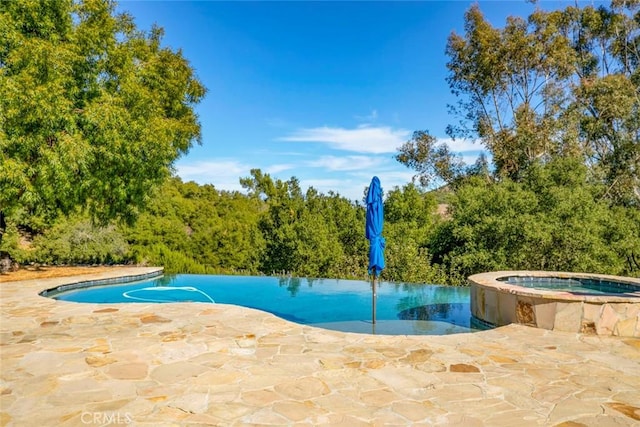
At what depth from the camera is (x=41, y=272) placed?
1180 centimetres

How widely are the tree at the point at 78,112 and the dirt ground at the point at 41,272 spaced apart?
1.69 metres

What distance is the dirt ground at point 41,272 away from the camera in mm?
10748

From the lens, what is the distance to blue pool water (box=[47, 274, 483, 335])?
7.07 metres

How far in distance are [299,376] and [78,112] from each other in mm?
9744

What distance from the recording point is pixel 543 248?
13.0 meters

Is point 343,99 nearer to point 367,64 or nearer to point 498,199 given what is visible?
point 367,64

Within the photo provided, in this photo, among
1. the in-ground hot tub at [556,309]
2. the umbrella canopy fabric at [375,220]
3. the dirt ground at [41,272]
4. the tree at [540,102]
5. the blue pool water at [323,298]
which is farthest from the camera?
the tree at [540,102]

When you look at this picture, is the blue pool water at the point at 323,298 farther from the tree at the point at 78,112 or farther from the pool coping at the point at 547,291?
the tree at the point at 78,112

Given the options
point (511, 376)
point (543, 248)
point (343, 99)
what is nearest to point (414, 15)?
point (343, 99)

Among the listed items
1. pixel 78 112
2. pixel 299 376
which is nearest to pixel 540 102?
pixel 78 112

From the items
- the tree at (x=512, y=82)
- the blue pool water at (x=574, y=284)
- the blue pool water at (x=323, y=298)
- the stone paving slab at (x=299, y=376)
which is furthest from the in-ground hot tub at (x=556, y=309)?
the tree at (x=512, y=82)

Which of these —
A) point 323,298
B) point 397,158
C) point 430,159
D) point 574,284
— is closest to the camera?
point 574,284

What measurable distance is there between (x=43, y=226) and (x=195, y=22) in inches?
411

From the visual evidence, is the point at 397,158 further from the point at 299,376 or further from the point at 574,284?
the point at 299,376
